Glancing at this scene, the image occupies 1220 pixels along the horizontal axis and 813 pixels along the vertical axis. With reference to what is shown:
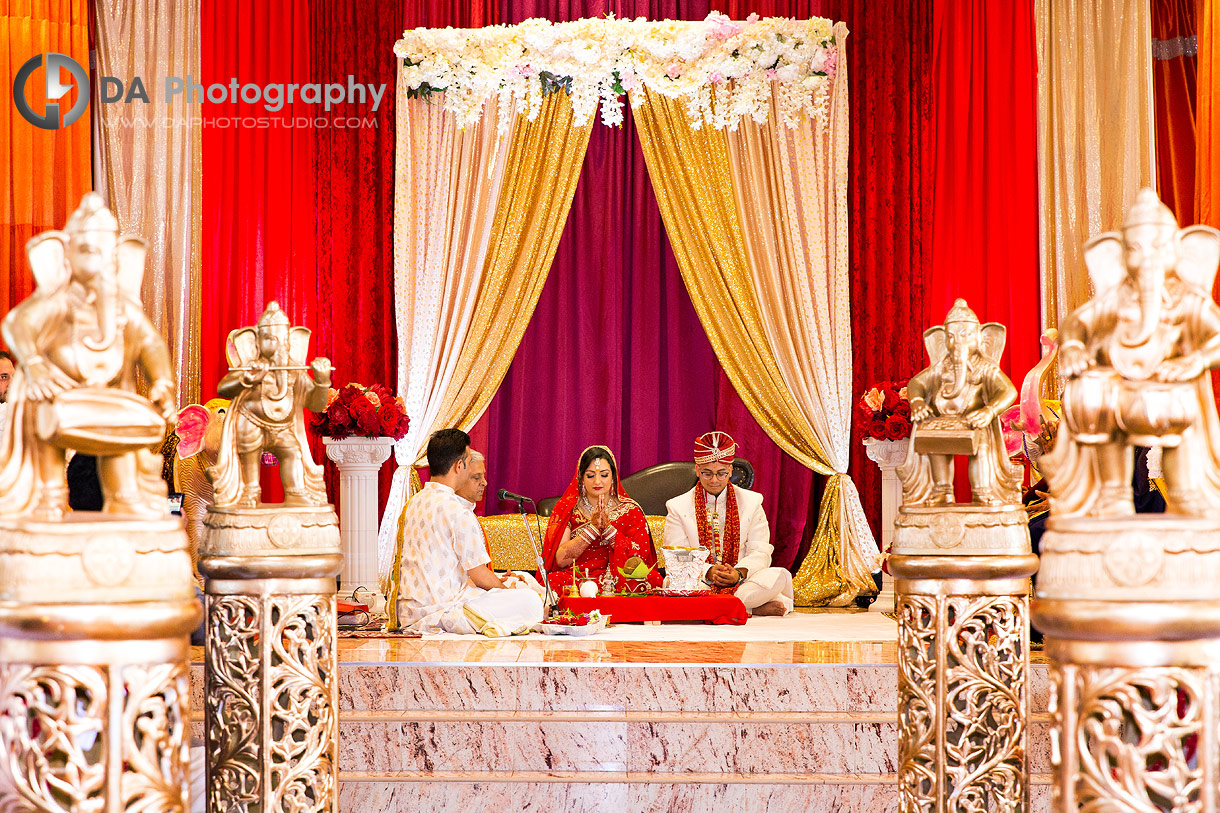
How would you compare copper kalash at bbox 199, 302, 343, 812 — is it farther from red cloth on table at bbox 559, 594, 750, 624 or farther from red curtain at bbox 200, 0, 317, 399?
red curtain at bbox 200, 0, 317, 399

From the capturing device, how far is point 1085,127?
20.6 feet

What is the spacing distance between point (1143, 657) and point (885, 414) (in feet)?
15.8

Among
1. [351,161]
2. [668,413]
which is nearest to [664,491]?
[668,413]

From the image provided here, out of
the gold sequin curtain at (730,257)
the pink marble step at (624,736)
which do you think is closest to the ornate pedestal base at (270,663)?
the pink marble step at (624,736)

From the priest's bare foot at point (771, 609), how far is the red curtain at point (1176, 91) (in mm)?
2749

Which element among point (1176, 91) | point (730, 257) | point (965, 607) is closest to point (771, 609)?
point (730, 257)

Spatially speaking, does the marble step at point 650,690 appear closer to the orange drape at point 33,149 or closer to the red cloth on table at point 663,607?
the red cloth on table at point 663,607

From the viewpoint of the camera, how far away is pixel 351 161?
23.9 feet

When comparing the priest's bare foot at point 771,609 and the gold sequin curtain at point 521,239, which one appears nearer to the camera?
the priest's bare foot at point 771,609

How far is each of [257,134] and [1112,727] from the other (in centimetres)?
637

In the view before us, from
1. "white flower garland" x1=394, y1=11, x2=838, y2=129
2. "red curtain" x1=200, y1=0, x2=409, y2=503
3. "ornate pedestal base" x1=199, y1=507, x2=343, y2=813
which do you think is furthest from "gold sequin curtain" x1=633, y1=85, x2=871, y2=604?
"ornate pedestal base" x1=199, y1=507, x2=343, y2=813

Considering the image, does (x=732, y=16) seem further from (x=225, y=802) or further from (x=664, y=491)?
(x=225, y=802)

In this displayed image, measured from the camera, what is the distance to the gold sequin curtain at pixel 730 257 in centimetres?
673

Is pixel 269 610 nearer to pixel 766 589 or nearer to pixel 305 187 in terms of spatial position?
pixel 766 589
